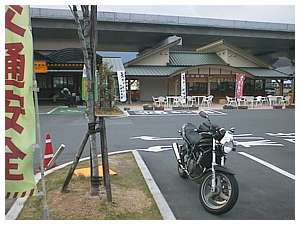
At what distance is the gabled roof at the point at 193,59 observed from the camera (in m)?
26.7

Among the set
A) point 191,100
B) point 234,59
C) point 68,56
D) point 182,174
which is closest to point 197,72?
point 191,100

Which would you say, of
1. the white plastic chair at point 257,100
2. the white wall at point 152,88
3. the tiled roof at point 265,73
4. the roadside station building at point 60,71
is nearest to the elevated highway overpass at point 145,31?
the roadside station building at point 60,71

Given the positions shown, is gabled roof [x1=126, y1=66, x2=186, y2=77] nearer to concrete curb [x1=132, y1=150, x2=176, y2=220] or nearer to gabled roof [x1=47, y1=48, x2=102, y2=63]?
gabled roof [x1=47, y1=48, x2=102, y2=63]

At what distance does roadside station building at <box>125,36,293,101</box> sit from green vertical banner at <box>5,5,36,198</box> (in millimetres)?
20398

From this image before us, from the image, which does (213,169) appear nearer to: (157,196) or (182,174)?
(157,196)

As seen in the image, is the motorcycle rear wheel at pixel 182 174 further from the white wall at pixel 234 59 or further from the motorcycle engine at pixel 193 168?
the white wall at pixel 234 59

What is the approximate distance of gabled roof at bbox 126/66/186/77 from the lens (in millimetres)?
23427

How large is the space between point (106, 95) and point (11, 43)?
581 inches

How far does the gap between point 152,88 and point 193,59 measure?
503 centimetres

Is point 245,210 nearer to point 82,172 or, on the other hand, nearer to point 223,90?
point 82,172

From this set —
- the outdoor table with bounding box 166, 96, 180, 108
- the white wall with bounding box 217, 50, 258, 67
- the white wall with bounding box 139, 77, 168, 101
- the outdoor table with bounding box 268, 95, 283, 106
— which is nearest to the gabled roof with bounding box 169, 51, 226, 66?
the white wall with bounding box 217, 50, 258, 67

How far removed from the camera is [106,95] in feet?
57.5

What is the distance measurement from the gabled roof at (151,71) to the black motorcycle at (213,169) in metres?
19.2
